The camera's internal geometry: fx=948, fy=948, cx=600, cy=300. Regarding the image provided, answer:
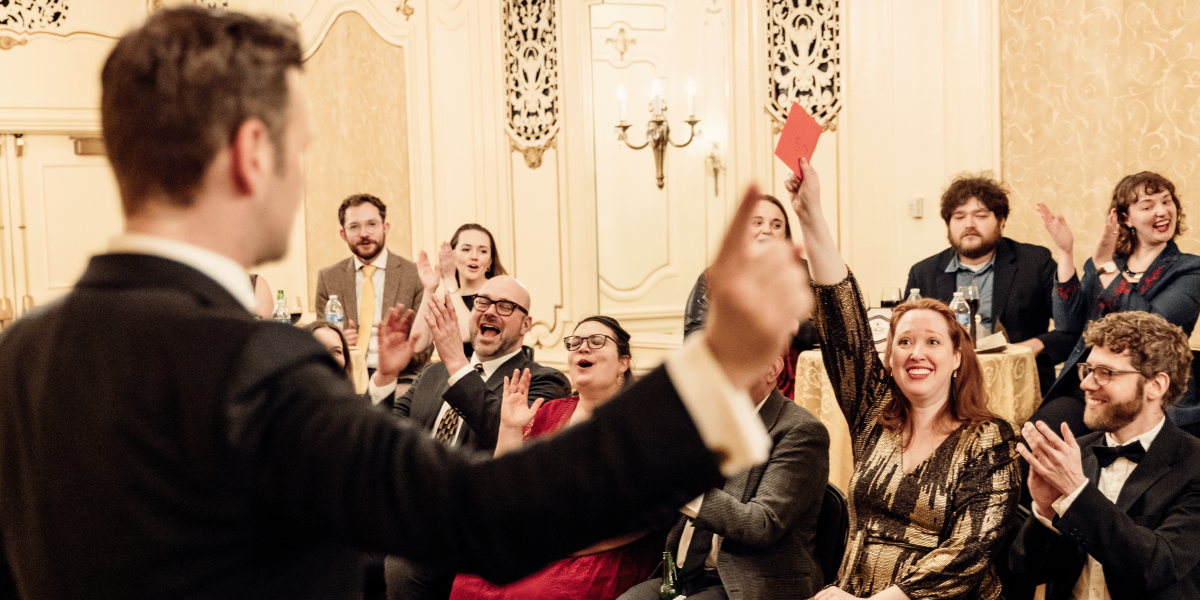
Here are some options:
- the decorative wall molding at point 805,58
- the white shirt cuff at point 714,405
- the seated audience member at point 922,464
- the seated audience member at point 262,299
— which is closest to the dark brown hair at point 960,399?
the seated audience member at point 922,464

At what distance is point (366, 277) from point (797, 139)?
369cm

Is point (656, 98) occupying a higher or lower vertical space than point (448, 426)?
higher

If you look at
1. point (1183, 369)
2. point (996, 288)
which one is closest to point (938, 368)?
point (1183, 369)

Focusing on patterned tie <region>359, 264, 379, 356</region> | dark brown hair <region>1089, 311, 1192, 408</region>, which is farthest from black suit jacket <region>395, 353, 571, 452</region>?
dark brown hair <region>1089, 311, 1192, 408</region>

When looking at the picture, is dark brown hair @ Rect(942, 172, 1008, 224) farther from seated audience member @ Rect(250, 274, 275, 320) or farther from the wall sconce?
seated audience member @ Rect(250, 274, 275, 320)

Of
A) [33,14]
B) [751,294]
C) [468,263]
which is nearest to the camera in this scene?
[751,294]

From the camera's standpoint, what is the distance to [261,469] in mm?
607

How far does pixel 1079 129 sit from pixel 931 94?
0.68 m

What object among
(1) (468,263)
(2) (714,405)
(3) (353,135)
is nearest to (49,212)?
(3) (353,135)

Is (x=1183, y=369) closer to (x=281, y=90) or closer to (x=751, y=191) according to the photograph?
(x=751, y=191)

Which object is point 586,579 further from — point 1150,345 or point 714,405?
point 714,405

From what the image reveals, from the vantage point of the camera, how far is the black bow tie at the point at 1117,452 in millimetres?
2230

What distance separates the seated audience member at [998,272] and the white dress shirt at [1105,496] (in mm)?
1364

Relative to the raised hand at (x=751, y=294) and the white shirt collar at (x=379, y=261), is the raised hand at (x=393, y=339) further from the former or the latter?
the white shirt collar at (x=379, y=261)
